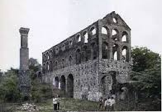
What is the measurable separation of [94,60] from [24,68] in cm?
181

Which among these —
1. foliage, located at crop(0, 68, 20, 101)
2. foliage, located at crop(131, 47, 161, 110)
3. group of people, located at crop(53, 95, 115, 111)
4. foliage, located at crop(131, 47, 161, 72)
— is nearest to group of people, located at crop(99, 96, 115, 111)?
group of people, located at crop(53, 95, 115, 111)

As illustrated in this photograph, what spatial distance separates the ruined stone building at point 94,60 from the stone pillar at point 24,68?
59 centimetres

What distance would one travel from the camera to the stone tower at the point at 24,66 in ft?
28.0

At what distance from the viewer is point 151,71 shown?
7977 mm

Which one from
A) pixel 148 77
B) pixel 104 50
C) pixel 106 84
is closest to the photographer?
pixel 148 77

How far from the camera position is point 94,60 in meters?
10.1

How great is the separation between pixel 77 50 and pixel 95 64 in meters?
0.62

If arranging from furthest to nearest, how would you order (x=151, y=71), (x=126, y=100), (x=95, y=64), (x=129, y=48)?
1. (x=95, y=64)
2. (x=129, y=48)
3. (x=126, y=100)
4. (x=151, y=71)

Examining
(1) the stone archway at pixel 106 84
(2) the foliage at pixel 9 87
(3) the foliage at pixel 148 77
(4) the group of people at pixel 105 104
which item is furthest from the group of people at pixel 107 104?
(2) the foliage at pixel 9 87

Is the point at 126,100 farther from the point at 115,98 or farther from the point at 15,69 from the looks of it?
the point at 15,69

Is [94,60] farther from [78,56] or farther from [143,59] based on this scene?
[143,59]

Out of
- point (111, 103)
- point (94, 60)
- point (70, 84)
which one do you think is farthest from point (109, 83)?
point (111, 103)

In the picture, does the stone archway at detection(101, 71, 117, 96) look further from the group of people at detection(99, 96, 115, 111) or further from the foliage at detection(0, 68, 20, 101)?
the foliage at detection(0, 68, 20, 101)

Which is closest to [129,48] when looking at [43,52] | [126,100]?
[126,100]
